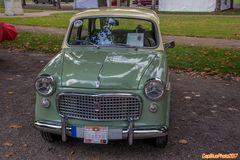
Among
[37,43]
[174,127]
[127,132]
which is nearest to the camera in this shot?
[127,132]

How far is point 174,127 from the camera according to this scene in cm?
535

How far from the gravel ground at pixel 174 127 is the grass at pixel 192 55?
0.90 m

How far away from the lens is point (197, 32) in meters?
14.6

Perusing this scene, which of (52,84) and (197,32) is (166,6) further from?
(52,84)

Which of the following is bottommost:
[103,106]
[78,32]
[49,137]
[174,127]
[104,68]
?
[174,127]

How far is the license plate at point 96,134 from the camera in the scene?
13.7ft

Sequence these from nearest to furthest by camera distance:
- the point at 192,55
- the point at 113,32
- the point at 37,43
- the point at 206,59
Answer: the point at 113,32 → the point at 206,59 → the point at 192,55 → the point at 37,43

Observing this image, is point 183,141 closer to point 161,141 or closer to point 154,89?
point 161,141

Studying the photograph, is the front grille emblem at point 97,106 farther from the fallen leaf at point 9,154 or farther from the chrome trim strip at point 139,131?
the fallen leaf at point 9,154

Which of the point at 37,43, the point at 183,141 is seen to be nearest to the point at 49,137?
the point at 183,141

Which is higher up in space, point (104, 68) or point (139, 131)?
point (104, 68)

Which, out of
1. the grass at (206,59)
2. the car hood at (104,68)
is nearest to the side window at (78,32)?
the car hood at (104,68)

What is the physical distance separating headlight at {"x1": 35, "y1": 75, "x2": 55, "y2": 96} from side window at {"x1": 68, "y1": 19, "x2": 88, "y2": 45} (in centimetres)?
129

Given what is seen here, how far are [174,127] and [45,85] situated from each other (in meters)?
2.00
